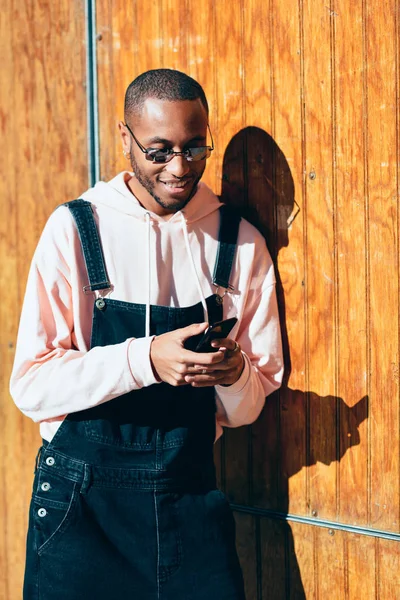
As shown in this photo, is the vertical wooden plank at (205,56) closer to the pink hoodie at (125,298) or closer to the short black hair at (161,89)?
the pink hoodie at (125,298)

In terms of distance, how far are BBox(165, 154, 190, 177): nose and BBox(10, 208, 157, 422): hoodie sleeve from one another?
322 mm

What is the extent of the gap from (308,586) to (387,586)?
10.1 inches

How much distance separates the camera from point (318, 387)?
8.23ft

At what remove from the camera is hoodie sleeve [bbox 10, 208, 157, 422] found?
2.18 meters

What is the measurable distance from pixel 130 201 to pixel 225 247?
299 millimetres

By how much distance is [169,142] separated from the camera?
2201mm

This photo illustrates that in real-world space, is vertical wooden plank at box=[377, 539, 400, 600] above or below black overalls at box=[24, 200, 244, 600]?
below

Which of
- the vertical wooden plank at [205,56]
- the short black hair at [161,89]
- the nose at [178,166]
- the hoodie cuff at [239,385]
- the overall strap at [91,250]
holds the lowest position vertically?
the hoodie cuff at [239,385]

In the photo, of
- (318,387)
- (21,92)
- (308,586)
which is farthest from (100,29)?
(308,586)

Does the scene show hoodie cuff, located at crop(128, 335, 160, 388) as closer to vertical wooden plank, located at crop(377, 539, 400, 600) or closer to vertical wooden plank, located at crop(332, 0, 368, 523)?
vertical wooden plank, located at crop(332, 0, 368, 523)

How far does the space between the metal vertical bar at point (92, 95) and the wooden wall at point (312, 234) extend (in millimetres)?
44

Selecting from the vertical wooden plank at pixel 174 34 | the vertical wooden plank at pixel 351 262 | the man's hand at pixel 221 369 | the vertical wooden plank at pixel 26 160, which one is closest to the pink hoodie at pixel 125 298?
the man's hand at pixel 221 369

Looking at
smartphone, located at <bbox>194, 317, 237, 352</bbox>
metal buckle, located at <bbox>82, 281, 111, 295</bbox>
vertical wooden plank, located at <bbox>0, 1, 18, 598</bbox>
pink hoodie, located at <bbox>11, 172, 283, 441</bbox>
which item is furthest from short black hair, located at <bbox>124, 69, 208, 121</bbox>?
vertical wooden plank, located at <bbox>0, 1, 18, 598</bbox>

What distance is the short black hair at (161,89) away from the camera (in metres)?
2.22
